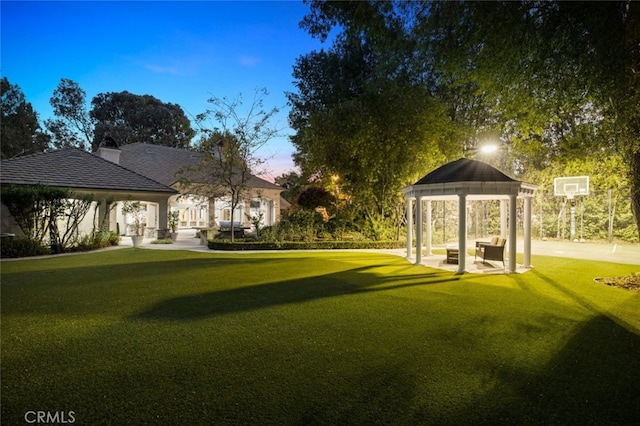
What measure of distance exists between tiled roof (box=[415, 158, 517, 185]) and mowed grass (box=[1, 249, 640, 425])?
3.14m

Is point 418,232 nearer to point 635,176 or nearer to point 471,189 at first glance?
point 471,189

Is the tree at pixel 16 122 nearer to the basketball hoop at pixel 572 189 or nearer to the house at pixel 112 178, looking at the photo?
the house at pixel 112 178

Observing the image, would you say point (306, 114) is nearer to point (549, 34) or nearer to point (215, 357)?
point (549, 34)

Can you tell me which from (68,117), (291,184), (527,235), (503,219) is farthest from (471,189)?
(68,117)

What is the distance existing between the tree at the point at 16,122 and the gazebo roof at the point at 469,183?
41.4 m

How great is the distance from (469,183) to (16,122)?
45.8 metres

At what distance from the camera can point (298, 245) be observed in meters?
16.3

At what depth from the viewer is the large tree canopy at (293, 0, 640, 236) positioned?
23.7ft

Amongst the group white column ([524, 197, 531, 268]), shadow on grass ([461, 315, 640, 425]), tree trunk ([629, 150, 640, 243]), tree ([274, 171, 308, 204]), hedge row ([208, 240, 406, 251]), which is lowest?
shadow on grass ([461, 315, 640, 425])

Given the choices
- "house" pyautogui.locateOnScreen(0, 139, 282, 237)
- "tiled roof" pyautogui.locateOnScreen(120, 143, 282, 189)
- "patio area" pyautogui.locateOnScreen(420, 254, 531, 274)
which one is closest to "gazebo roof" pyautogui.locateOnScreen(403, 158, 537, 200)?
"patio area" pyautogui.locateOnScreen(420, 254, 531, 274)

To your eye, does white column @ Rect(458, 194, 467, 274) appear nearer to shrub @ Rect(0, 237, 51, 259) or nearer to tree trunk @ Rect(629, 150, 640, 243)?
tree trunk @ Rect(629, 150, 640, 243)

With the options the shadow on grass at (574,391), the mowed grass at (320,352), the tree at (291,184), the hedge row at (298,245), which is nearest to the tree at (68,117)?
the tree at (291,184)

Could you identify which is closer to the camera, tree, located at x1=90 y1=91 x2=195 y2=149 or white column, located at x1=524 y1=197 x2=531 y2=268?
white column, located at x1=524 y1=197 x2=531 y2=268

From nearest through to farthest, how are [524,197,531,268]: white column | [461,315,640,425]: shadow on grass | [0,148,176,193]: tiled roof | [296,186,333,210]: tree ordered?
1. [461,315,640,425]: shadow on grass
2. [524,197,531,268]: white column
3. [0,148,176,193]: tiled roof
4. [296,186,333,210]: tree
